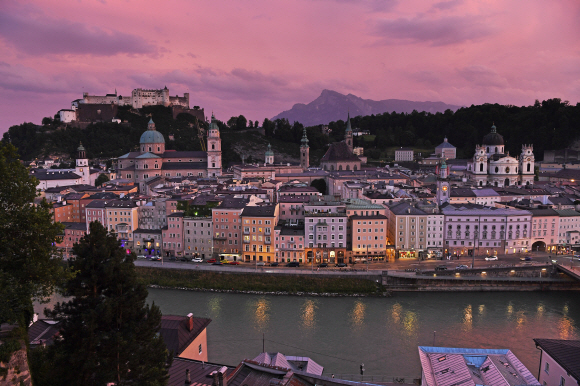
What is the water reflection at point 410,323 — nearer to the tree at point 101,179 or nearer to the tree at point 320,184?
the tree at point 320,184

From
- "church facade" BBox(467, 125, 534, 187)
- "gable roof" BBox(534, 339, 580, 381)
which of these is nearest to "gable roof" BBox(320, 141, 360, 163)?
"church facade" BBox(467, 125, 534, 187)

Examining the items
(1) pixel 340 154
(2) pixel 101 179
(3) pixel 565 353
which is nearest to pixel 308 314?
(3) pixel 565 353

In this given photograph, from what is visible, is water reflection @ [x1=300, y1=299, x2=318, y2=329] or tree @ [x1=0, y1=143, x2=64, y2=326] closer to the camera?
tree @ [x1=0, y1=143, x2=64, y2=326]

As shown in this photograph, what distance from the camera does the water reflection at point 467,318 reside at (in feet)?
51.2

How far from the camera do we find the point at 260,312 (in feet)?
55.7

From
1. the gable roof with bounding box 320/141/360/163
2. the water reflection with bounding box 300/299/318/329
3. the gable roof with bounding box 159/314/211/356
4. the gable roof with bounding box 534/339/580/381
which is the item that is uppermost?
the gable roof with bounding box 320/141/360/163

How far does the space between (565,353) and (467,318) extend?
26.6 ft

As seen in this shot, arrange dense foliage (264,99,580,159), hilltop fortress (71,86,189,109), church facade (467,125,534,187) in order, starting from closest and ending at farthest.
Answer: church facade (467,125,534,187) < dense foliage (264,99,580,159) < hilltop fortress (71,86,189,109)

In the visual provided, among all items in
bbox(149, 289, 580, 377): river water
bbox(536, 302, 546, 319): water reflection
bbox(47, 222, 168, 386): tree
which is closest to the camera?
bbox(47, 222, 168, 386): tree

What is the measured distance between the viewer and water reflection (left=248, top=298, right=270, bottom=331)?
616 inches

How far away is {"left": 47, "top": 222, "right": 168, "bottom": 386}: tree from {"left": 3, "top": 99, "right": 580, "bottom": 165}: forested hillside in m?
45.3

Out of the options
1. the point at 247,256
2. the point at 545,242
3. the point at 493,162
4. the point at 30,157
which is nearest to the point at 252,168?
the point at 247,256

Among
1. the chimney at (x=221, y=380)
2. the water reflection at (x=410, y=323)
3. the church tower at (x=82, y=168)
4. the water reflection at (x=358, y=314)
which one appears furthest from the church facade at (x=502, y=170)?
the chimney at (x=221, y=380)

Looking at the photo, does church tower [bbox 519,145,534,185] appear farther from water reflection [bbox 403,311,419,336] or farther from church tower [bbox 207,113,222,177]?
water reflection [bbox 403,311,419,336]
